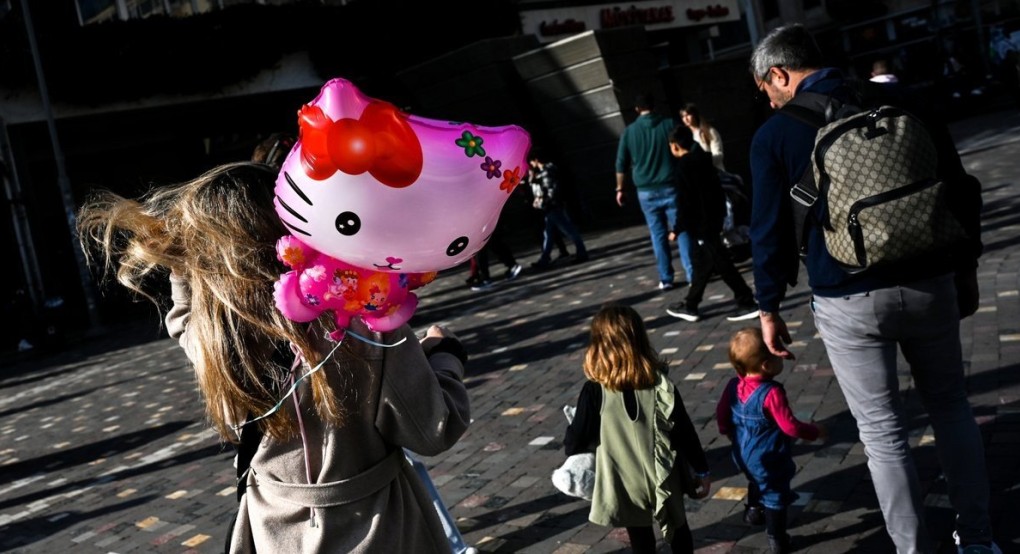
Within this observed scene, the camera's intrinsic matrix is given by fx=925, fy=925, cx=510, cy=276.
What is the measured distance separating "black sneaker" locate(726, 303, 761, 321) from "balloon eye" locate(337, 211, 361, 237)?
6.16 meters

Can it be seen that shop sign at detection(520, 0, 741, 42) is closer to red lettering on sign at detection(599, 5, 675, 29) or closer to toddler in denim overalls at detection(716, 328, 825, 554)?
red lettering on sign at detection(599, 5, 675, 29)

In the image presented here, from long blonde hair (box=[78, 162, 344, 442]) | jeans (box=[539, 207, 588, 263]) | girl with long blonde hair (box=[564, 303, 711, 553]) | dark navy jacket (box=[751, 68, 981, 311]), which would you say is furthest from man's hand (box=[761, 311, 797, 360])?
jeans (box=[539, 207, 588, 263])

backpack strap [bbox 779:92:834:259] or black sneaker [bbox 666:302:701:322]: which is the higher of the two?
backpack strap [bbox 779:92:834:259]

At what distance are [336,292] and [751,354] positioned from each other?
2.12 m

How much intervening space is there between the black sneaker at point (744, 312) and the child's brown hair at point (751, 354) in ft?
13.5

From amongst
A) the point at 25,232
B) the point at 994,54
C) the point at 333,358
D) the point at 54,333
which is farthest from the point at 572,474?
the point at 994,54

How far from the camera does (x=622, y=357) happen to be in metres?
3.55

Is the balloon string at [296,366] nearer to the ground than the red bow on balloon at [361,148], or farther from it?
nearer to the ground

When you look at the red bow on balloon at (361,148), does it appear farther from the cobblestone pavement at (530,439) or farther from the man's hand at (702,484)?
the cobblestone pavement at (530,439)

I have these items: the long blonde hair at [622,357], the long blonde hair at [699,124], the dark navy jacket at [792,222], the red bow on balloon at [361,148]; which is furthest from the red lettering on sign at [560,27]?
the red bow on balloon at [361,148]

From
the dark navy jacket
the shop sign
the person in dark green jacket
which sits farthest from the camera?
the shop sign

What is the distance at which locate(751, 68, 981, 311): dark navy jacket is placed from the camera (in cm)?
296

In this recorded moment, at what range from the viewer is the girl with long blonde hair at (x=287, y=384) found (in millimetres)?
2059

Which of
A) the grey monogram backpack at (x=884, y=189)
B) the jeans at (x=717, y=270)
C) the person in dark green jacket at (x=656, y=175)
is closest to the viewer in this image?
the grey monogram backpack at (x=884, y=189)
